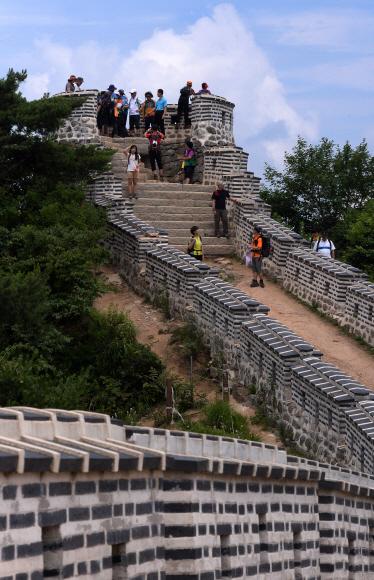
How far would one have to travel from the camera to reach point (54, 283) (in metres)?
39.6

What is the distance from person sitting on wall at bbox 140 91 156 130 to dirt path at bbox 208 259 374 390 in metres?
8.63

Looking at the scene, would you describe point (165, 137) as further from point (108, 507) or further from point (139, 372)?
point (108, 507)

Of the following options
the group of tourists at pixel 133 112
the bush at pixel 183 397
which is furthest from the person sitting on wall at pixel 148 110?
the bush at pixel 183 397

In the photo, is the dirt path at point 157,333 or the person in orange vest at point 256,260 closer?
the dirt path at point 157,333

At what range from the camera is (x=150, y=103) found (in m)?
52.9

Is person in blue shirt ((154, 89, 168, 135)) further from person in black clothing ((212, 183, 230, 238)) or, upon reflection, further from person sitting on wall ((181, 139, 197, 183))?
person in black clothing ((212, 183, 230, 238))

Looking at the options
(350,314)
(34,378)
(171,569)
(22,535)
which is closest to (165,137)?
(350,314)

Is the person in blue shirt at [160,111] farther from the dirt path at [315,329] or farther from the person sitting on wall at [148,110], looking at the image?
the dirt path at [315,329]

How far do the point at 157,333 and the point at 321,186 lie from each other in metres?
19.3

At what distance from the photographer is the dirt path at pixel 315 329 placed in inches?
1502

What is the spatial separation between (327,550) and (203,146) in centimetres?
2842

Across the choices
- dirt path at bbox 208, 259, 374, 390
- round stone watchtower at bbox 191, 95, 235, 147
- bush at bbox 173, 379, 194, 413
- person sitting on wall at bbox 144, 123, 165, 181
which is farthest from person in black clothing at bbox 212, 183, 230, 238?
bush at bbox 173, 379, 194, 413

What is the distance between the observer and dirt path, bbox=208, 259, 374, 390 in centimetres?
3816

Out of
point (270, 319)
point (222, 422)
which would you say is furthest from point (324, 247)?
point (222, 422)
